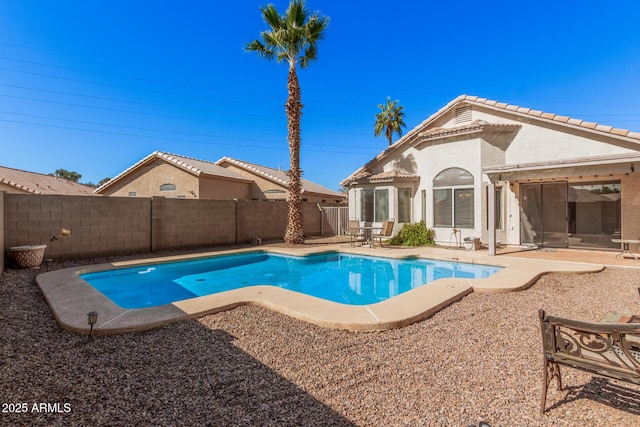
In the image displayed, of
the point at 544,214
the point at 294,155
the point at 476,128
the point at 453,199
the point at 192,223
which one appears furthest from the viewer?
the point at 294,155

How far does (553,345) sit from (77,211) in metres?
13.9

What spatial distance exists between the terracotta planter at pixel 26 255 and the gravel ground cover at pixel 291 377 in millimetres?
5313

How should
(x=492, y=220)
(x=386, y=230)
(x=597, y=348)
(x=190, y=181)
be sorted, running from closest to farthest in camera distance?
(x=597, y=348) → (x=492, y=220) → (x=386, y=230) → (x=190, y=181)

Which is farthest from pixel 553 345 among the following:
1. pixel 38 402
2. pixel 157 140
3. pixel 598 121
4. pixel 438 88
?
pixel 157 140

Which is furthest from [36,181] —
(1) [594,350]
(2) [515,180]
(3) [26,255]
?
(1) [594,350]

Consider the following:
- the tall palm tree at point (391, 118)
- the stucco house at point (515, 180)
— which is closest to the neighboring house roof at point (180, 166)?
the stucco house at point (515, 180)

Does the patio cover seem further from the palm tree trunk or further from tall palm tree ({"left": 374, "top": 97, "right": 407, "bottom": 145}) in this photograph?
tall palm tree ({"left": 374, "top": 97, "right": 407, "bottom": 145})

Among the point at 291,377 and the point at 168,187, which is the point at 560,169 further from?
the point at 168,187

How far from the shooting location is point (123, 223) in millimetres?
12570

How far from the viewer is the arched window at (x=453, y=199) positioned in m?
14.4

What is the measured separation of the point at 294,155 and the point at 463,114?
28.5 ft

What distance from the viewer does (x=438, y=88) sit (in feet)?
96.3

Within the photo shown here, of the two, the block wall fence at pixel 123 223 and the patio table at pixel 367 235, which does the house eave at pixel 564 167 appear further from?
the block wall fence at pixel 123 223

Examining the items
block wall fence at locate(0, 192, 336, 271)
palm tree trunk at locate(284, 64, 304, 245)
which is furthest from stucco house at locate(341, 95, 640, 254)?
block wall fence at locate(0, 192, 336, 271)
